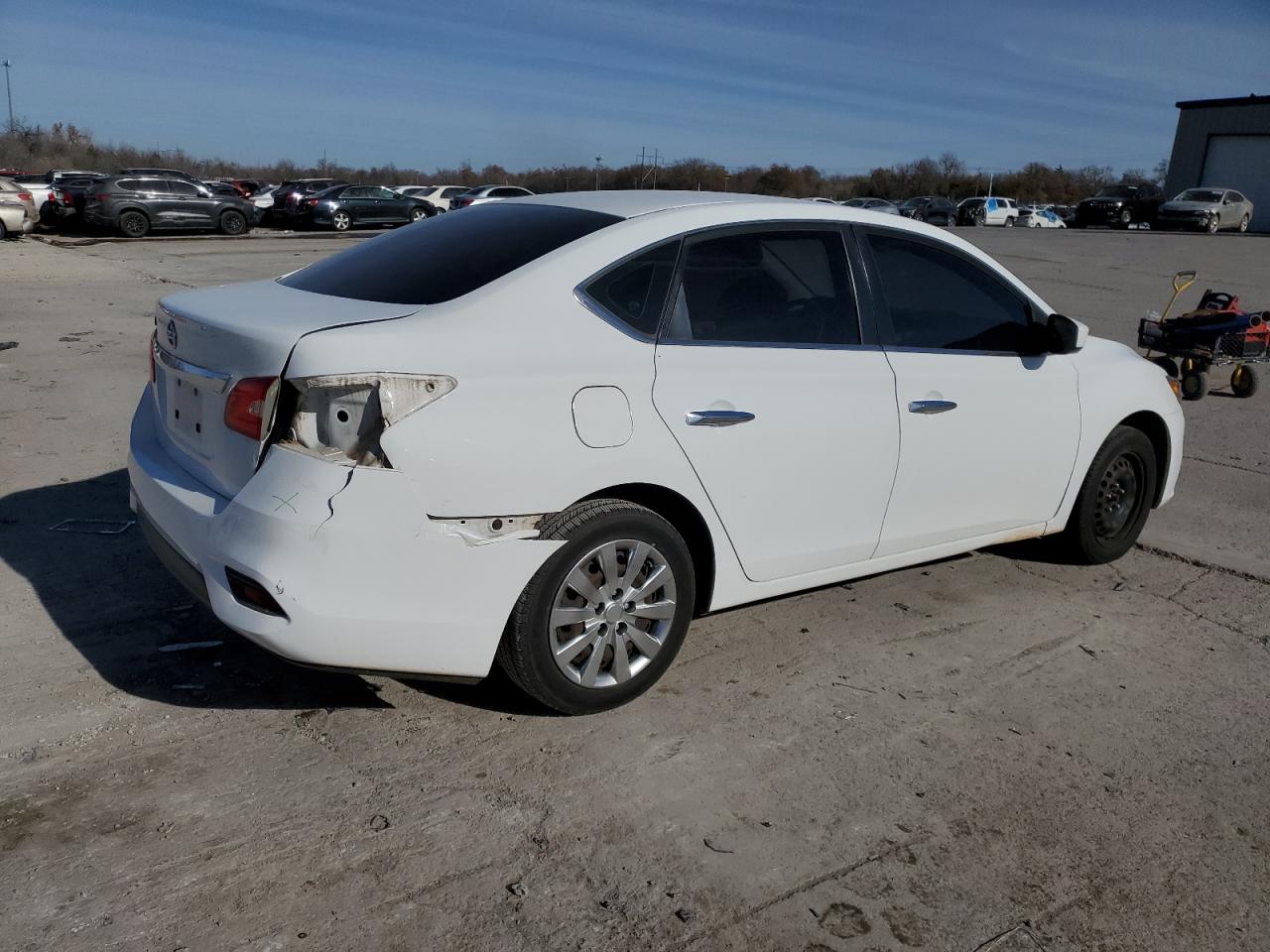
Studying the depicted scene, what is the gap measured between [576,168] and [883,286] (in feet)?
211

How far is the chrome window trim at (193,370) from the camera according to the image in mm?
3299

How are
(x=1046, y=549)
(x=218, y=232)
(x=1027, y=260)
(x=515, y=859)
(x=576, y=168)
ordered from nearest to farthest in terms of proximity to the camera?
(x=515, y=859) < (x=1046, y=549) < (x=1027, y=260) < (x=218, y=232) < (x=576, y=168)

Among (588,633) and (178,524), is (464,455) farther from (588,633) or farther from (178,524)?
(178,524)

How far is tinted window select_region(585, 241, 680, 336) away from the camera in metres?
3.54

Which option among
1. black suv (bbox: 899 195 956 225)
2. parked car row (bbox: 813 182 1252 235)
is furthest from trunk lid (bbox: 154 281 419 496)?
black suv (bbox: 899 195 956 225)

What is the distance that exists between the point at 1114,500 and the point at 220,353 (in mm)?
4174

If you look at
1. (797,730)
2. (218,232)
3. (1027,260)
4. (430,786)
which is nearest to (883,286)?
(797,730)

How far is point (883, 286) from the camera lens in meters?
4.28

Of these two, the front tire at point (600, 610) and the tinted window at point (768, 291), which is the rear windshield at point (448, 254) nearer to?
the tinted window at point (768, 291)

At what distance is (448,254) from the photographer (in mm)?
3881

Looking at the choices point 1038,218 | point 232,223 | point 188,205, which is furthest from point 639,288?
point 1038,218

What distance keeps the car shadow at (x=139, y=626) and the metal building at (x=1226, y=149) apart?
1989 inches

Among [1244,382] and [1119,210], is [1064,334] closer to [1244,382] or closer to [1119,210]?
[1244,382]

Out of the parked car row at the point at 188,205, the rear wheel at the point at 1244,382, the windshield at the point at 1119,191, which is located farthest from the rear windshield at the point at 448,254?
the windshield at the point at 1119,191
